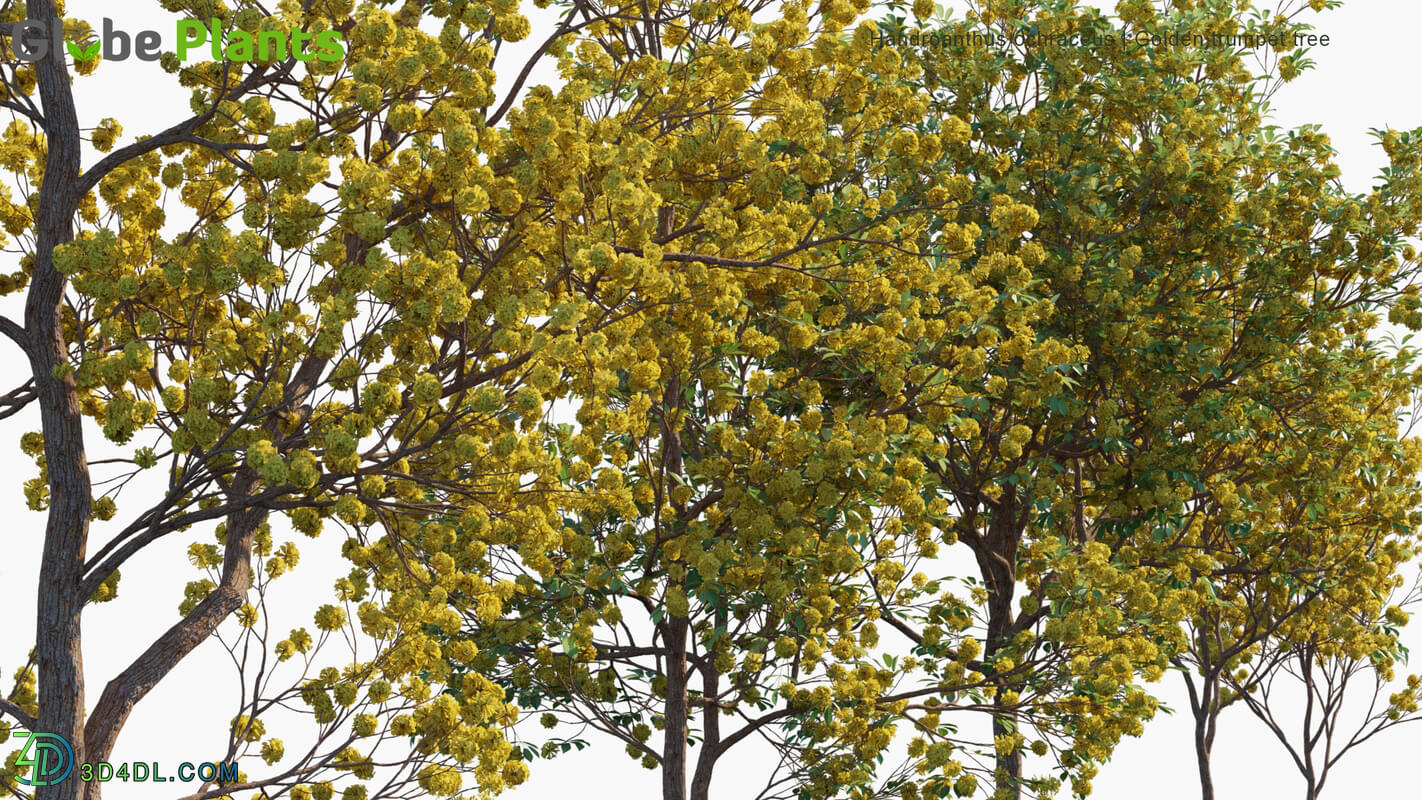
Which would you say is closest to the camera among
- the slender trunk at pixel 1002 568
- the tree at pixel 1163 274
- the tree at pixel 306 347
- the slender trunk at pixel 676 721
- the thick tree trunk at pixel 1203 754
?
the tree at pixel 306 347

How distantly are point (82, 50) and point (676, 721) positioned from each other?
457 centimetres

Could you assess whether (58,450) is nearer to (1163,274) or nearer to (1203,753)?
(1163,274)

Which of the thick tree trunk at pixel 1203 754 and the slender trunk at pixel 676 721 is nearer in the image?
the slender trunk at pixel 676 721

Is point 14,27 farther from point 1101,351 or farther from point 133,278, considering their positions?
point 1101,351

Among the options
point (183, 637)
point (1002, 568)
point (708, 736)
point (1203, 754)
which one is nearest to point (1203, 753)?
point (1203, 754)

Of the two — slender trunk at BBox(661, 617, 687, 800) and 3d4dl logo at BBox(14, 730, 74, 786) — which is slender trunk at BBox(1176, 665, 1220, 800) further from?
3d4dl logo at BBox(14, 730, 74, 786)

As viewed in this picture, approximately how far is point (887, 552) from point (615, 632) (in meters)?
1.62

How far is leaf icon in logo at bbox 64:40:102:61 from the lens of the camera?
20.0 ft

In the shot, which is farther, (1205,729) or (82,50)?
(1205,729)

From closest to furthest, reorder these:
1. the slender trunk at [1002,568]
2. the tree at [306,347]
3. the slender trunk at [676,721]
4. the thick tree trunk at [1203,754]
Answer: the tree at [306,347] < the slender trunk at [676,721] < the slender trunk at [1002,568] < the thick tree trunk at [1203,754]

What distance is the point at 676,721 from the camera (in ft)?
26.4

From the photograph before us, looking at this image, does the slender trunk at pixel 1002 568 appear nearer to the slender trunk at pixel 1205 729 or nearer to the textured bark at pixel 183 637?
the slender trunk at pixel 1205 729

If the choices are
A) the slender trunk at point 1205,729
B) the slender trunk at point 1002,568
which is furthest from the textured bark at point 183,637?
the slender trunk at point 1205,729

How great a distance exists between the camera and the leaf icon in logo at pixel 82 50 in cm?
610
